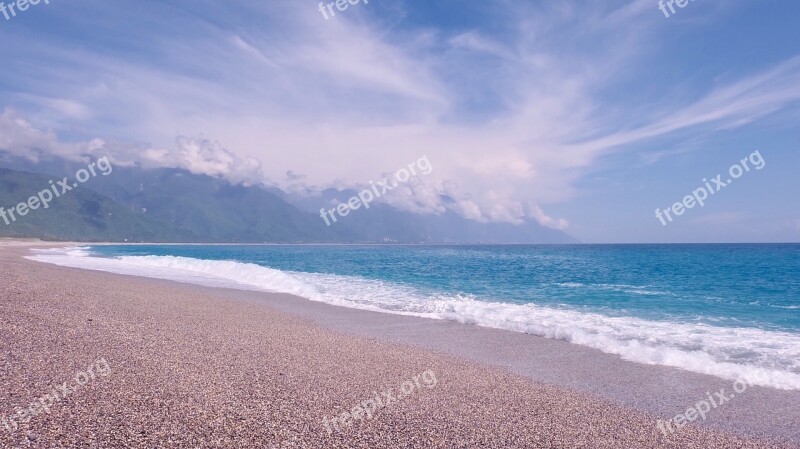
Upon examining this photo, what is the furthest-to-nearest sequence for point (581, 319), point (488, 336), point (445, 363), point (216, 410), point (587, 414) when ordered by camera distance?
point (581, 319)
point (488, 336)
point (445, 363)
point (587, 414)
point (216, 410)

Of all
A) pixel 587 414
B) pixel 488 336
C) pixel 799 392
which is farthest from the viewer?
pixel 488 336

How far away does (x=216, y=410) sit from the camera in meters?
6.53

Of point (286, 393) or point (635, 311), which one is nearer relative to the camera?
point (286, 393)

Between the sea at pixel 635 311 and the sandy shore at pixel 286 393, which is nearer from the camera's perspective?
the sandy shore at pixel 286 393

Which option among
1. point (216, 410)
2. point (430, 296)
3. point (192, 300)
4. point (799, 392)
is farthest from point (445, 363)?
point (430, 296)

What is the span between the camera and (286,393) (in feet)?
24.9

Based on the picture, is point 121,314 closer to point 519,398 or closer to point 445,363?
point 445,363

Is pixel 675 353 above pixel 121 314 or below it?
below

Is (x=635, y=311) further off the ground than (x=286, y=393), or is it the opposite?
(x=286, y=393)

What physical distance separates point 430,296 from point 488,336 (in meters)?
10.3

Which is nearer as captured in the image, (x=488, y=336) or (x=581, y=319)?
(x=488, y=336)

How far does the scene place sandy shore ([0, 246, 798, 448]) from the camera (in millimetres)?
5922

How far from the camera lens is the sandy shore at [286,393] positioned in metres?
5.92

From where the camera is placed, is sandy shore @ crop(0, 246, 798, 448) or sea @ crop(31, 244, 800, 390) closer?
sandy shore @ crop(0, 246, 798, 448)
